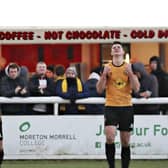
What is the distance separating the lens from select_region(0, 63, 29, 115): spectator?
11.8 m

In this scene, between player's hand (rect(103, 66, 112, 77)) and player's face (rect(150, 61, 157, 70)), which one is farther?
player's face (rect(150, 61, 157, 70))

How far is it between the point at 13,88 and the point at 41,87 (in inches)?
20.6

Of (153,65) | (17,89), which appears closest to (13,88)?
(17,89)

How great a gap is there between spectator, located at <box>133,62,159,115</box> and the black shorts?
2.31 meters

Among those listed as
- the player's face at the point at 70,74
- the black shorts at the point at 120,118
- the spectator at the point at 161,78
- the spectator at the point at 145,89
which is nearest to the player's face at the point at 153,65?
the spectator at the point at 161,78

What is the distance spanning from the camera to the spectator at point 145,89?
1189 centimetres


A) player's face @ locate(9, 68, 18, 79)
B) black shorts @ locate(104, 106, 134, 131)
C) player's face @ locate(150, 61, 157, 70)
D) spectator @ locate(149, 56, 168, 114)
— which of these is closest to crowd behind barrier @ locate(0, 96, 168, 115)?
spectator @ locate(149, 56, 168, 114)

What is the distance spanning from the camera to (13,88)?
11.9 metres

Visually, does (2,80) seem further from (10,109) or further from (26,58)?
(26,58)

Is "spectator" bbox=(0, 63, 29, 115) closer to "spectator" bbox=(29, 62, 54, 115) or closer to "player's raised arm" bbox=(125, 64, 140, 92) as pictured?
"spectator" bbox=(29, 62, 54, 115)

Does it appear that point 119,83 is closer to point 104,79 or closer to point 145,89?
point 104,79

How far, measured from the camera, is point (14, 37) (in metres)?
12.8

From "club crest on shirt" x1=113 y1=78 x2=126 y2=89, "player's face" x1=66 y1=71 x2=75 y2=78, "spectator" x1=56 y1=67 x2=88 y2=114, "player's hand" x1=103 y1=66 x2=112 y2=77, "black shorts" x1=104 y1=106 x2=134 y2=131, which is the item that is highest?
"player's hand" x1=103 y1=66 x2=112 y2=77
